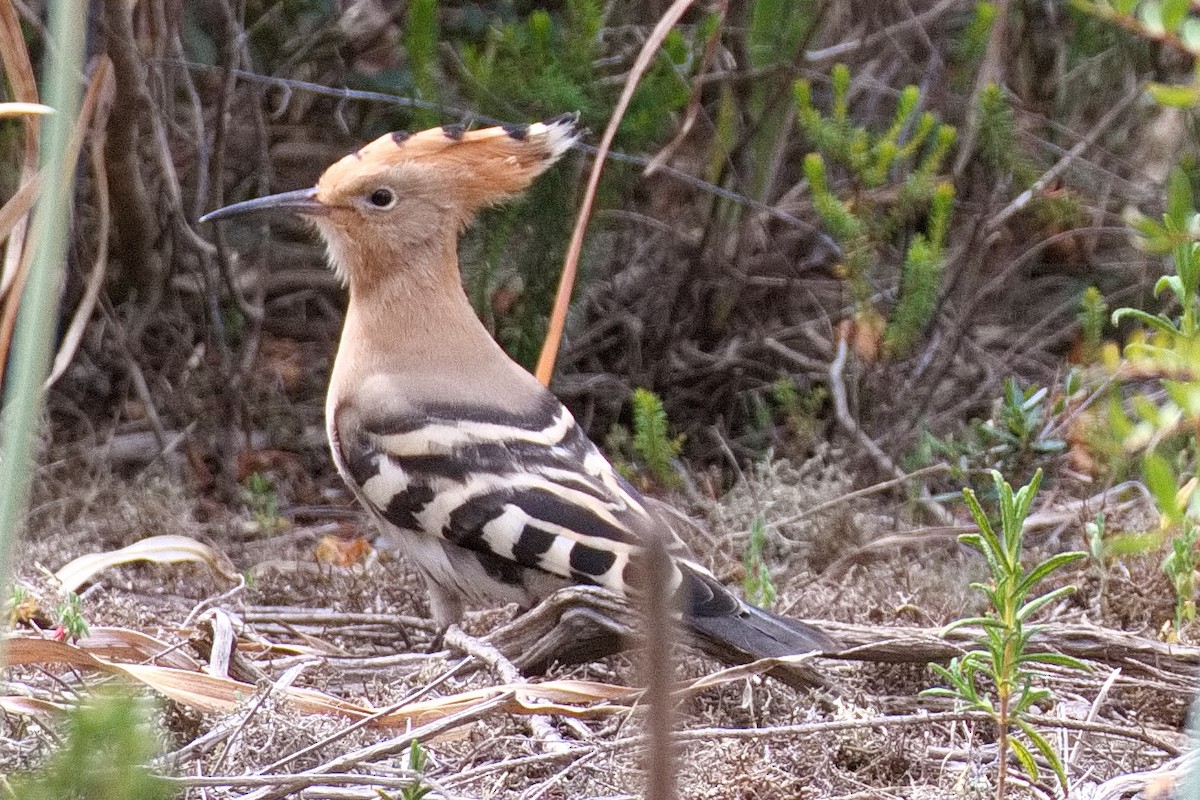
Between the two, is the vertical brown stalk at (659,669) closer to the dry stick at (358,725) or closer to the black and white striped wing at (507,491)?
the dry stick at (358,725)

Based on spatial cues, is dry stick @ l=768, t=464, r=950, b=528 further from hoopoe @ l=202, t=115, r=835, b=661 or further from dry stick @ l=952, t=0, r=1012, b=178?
dry stick @ l=952, t=0, r=1012, b=178

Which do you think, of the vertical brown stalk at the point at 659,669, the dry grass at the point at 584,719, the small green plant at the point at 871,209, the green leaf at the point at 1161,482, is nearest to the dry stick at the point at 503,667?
the dry grass at the point at 584,719

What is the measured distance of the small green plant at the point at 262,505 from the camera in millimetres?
3412

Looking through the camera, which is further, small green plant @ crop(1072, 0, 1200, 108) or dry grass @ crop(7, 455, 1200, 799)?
dry grass @ crop(7, 455, 1200, 799)

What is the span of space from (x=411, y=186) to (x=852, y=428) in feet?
3.65

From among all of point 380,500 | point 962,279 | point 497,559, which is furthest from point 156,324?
point 962,279

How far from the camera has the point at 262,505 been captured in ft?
11.4

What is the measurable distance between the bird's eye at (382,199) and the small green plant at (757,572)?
36.8 inches

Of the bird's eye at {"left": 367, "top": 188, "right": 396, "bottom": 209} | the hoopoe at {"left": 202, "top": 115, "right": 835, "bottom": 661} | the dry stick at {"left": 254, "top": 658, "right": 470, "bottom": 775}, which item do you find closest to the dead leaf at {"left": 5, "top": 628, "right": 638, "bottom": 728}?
the dry stick at {"left": 254, "top": 658, "right": 470, "bottom": 775}

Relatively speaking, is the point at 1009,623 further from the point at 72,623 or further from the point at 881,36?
the point at 881,36

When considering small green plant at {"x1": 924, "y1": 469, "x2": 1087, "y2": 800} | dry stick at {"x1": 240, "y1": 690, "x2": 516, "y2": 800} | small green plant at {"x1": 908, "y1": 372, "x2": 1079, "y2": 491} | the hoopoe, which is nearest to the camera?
small green plant at {"x1": 924, "y1": 469, "x2": 1087, "y2": 800}

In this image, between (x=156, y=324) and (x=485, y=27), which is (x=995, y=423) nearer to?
(x=485, y=27)

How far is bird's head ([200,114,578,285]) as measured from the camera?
3104 mm

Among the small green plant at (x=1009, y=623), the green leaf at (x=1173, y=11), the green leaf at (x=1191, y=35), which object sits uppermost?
the green leaf at (x=1173, y=11)
